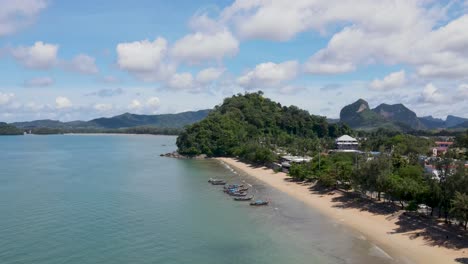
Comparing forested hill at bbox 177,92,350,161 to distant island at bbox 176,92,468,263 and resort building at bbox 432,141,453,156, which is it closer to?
distant island at bbox 176,92,468,263

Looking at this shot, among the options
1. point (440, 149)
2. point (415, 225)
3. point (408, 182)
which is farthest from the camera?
point (440, 149)

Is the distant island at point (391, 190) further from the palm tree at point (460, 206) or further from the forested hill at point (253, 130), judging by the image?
the forested hill at point (253, 130)

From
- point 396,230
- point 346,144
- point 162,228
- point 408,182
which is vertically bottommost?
point 162,228

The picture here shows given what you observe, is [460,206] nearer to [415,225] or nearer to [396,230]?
[415,225]

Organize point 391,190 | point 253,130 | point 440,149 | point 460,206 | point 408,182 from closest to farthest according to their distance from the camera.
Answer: point 460,206
point 408,182
point 391,190
point 440,149
point 253,130

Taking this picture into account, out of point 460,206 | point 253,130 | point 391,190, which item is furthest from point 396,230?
point 253,130

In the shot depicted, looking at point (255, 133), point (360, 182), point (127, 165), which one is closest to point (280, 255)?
point (360, 182)
